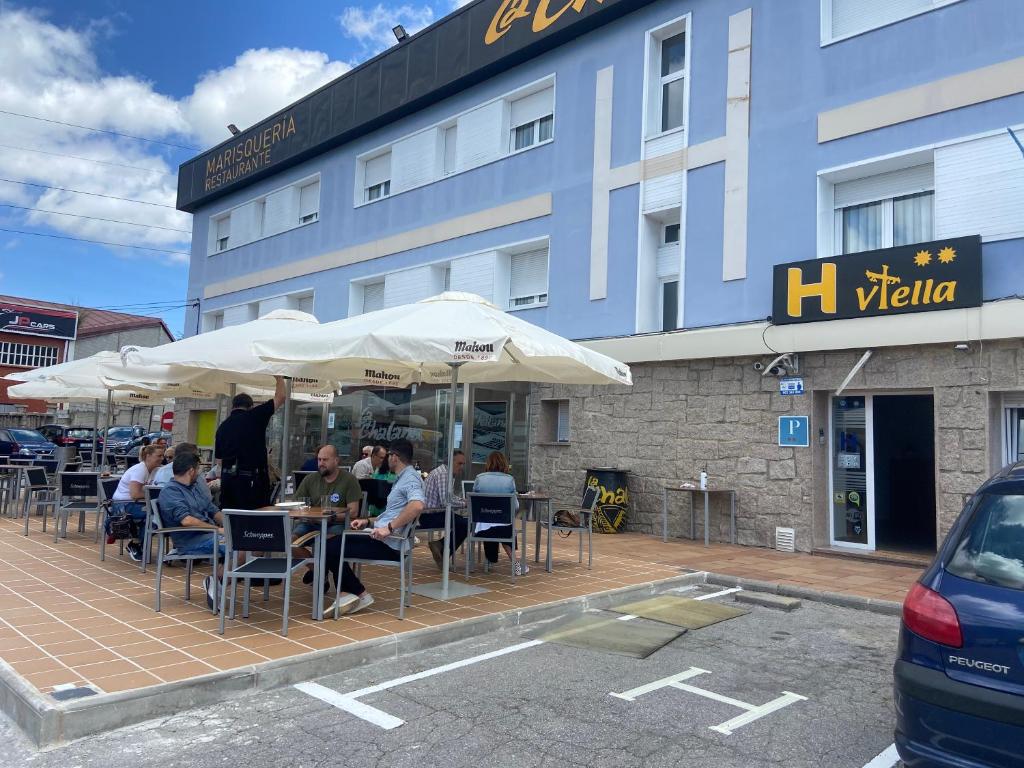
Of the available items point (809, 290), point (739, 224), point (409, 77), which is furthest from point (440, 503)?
point (409, 77)

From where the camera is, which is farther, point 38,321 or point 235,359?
point 38,321

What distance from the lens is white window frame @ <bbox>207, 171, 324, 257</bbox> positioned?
795 inches

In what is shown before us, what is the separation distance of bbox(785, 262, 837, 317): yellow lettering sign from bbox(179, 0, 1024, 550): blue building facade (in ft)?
0.75

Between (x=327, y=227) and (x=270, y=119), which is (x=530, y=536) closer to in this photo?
(x=327, y=227)

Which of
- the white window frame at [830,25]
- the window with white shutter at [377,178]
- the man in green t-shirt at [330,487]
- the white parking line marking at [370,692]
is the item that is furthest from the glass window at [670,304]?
the white parking line marking at [370,692]

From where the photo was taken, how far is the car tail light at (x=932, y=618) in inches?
115

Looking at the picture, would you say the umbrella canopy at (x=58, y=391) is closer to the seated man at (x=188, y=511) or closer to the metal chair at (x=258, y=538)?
the seated man at (x=188, y=511)

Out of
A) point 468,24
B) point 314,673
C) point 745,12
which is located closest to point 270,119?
point 468,24

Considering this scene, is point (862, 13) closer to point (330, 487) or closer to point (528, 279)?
point (528, 279)

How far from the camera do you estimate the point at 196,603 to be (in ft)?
21.3

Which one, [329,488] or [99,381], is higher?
[99,381]

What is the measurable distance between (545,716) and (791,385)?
7.59m

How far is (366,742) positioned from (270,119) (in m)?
20.8

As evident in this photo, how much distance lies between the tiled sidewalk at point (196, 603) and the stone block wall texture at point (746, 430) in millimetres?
875
